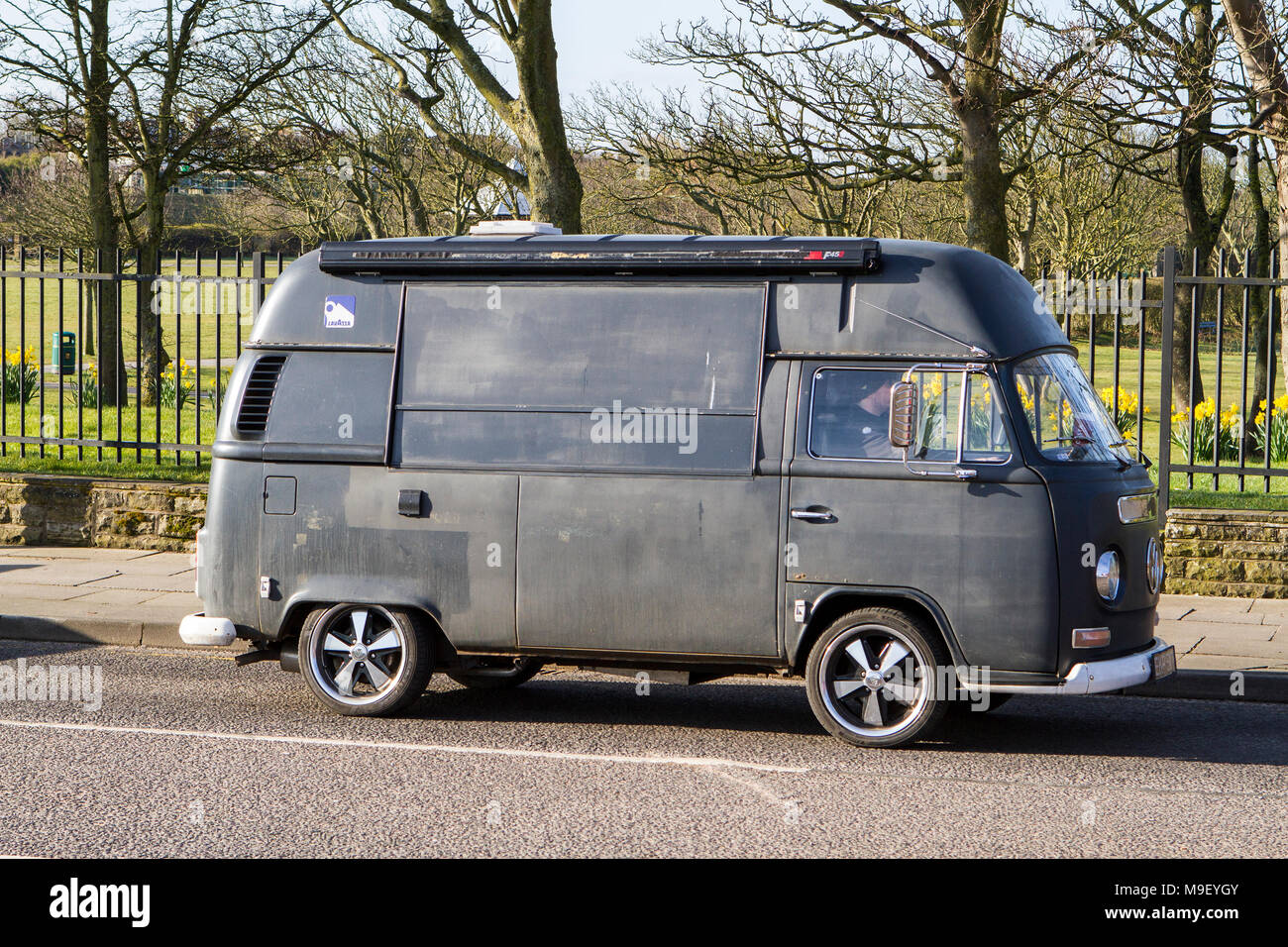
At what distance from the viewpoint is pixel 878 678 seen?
698 cm

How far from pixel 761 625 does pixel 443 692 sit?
7.80ft

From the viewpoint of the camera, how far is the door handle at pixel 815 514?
272 inches

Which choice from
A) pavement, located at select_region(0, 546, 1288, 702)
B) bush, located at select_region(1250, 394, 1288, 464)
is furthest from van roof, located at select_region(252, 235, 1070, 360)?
bush, located at select_region(1250, 394, 1288, 464)

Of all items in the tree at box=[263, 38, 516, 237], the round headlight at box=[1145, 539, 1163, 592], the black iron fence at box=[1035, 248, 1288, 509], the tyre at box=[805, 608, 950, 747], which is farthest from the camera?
the tree at box=[263, 38, 516, 237]

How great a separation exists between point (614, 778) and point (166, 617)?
481 cm

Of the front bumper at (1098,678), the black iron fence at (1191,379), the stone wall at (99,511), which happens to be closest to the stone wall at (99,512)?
the stone wall at (99,511)

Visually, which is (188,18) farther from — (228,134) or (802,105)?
(802,105)

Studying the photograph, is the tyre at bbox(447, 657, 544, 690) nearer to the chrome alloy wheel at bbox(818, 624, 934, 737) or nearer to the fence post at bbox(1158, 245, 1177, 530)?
the chrome alloy wheel at bbox(818, 624, 934, 737)

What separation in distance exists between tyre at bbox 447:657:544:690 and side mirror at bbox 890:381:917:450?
235cm

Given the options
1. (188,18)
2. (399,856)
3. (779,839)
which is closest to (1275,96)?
(779,839)

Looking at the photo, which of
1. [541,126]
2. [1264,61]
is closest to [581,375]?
[541,126]

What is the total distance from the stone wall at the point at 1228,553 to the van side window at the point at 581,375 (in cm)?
553

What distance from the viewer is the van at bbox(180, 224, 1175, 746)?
6.79m

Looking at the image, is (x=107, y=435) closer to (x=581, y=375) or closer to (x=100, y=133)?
(x=100, y=133)
